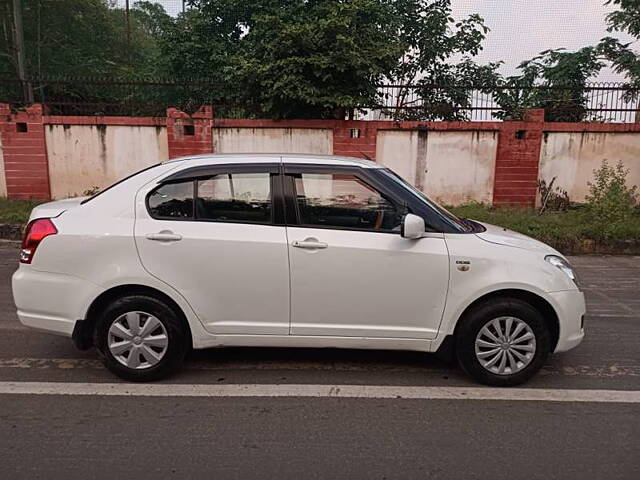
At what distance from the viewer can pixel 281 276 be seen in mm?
3449

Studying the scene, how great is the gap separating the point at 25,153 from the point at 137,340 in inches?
345

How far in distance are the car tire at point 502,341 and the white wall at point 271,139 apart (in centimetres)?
722

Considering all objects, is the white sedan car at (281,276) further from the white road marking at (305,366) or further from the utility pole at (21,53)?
the utility pole at (21,53)

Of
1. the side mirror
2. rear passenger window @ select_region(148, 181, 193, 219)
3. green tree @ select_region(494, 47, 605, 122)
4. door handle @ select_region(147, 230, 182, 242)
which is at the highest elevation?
green tree @ select_region(494, 47, 605, 122)

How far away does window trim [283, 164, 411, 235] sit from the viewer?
11.5ft

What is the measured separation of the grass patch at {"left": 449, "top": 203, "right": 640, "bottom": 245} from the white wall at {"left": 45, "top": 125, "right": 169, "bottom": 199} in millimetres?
6388

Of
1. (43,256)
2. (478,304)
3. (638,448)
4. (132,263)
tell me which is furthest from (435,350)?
(43,256)

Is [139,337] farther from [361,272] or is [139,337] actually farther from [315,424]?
[361,272]

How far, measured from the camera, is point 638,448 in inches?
112

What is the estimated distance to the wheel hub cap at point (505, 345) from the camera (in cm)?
350

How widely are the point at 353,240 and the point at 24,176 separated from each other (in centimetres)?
958

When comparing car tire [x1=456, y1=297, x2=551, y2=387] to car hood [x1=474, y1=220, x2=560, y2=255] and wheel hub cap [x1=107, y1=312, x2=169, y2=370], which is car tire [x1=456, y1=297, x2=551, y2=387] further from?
wheel hub cap [x1=107, y1=312, x2=169, y2=370]

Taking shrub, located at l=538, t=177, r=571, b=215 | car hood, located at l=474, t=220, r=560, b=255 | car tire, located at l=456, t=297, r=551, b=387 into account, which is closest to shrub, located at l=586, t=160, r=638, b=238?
shrub, located at l=538, t=177, r=571, b=215

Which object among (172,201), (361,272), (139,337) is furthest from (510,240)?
(139,337)
